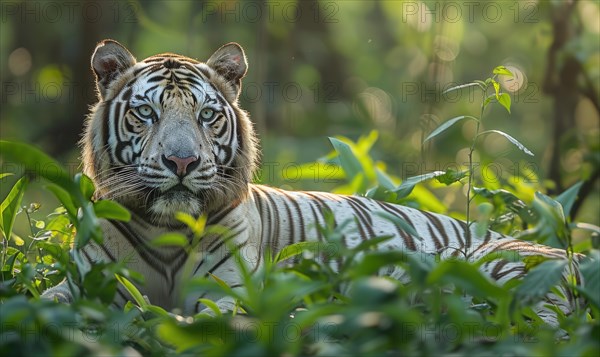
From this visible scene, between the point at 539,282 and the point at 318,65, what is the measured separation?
1496 cm

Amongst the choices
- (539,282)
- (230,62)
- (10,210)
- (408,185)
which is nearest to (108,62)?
(230,62)

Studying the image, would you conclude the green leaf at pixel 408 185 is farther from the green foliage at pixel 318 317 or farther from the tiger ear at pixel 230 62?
the green foliage at pixel 318 317

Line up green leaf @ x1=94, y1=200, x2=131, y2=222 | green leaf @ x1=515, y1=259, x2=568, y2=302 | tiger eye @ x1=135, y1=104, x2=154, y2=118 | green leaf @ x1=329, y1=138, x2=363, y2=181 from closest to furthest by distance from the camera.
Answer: green leaf @ x1=515, y1=259, x2=568, y2=302 < green leaf @ x1=94, y1=200, x2=131, y2=222 < tiger eye @ x1=135, y1=104, x2=154, y2=118 < green leaf @ x1=329, y1=138, x2=363, y2=181

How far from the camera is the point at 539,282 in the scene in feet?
8.53

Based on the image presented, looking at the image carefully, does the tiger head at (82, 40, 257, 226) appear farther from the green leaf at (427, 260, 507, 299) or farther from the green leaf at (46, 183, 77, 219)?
the green leaf at (427, 260, 507, 299)

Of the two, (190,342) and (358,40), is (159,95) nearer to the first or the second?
(190,342)

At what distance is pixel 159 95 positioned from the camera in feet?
13.1

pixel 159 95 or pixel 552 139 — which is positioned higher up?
pixel 159 95

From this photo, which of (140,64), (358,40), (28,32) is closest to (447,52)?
(358,40)

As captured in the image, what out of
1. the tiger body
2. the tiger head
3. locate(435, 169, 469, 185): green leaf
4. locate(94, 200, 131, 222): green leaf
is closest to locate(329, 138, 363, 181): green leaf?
the tiger body

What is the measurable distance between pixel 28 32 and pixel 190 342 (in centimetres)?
1404

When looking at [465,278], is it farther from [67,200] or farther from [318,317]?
[67,200]

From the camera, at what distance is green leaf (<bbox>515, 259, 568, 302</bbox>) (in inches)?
101

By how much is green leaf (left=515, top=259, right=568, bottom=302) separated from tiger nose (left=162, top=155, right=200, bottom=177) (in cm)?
161
